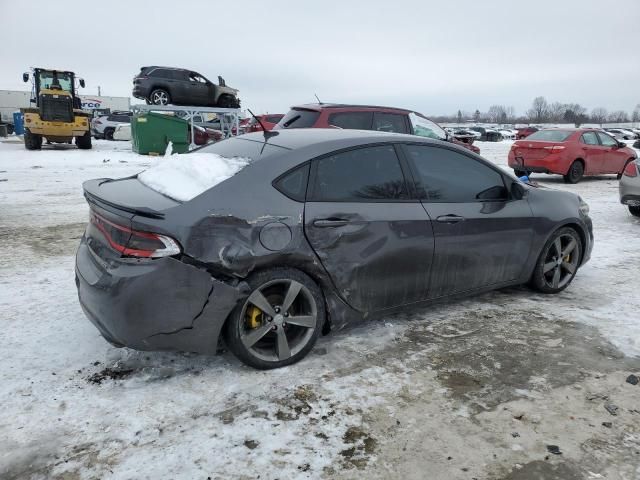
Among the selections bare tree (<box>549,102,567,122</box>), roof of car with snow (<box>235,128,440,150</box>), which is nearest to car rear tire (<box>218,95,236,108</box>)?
roof of car with snow (<box>235,128,440,150</box>)

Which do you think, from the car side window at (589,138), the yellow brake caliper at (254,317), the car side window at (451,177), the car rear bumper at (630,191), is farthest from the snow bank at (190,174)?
the car side window at (589,138)

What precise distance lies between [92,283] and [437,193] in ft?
8.08

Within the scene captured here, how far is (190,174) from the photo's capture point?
3287 millimetres

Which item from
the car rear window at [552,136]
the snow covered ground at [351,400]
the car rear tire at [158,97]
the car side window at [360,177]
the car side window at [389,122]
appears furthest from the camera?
the car rear tire at [158,97]

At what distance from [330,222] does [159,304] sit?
1.16 metres

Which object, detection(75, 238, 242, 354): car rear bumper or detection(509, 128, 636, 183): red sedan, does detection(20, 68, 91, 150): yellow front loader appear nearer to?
detection(509, 128, 636, 183): red sedan

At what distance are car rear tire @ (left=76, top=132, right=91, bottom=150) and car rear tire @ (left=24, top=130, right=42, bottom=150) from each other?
1.48 m

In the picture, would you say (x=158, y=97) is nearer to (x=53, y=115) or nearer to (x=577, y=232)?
(x=53, y=115)

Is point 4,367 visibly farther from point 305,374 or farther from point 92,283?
point 305,374

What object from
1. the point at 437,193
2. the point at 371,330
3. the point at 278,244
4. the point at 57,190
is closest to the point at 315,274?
the point at 278,244

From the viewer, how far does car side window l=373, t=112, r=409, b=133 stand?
8.70 metres

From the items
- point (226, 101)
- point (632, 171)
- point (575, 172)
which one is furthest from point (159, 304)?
point (226, 101)

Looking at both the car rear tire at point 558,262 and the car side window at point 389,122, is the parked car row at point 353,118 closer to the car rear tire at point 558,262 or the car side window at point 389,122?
the car side window at point 389,122

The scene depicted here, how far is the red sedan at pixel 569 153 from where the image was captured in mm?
12648
